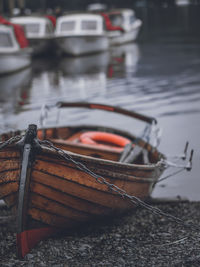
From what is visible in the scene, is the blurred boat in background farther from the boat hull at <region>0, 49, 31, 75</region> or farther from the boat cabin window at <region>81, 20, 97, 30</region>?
the boat cabin window at <region>81, 20, 97, 30</region>

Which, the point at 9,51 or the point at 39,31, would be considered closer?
the point at 9,51

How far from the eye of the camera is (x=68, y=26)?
1118 inches

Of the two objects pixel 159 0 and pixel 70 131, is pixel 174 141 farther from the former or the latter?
pixel 159 0

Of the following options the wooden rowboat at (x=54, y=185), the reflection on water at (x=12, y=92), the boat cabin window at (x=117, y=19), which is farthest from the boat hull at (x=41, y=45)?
the wooden rowboat at (x=54, y=185)

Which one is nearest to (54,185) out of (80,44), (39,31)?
(80,44)

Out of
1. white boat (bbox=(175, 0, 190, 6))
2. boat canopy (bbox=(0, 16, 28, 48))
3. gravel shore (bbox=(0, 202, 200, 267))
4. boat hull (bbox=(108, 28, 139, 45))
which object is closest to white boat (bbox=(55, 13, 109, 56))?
boat hull (bbox=(108, 28, 139, 45))

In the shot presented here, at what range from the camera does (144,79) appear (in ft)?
64.7

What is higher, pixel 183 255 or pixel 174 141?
pixel 183 255

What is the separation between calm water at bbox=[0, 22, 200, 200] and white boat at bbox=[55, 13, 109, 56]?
719mm

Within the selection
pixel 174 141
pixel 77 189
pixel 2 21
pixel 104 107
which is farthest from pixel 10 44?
pixel 77 189

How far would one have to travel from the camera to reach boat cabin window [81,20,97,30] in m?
28.0

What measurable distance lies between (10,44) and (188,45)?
601 inches

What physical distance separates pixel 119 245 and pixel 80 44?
2322 centimetres

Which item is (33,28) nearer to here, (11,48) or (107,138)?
(11,48)
